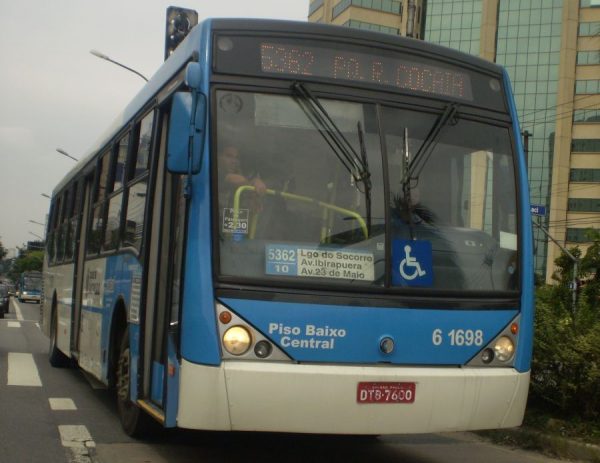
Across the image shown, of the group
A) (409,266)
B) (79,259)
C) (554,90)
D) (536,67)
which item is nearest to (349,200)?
(409,266)

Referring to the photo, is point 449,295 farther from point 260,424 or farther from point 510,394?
point 260,424

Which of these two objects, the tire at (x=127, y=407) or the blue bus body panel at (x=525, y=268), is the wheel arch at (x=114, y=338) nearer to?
the tire at (x=127, y=407)

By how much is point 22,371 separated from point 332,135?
8.93 m

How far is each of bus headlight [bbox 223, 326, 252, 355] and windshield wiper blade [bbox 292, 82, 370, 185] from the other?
1.27 m

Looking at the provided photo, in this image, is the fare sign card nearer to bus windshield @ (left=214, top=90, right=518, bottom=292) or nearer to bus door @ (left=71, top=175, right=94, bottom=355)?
bus windshield @ (left=214, top=90, right=518, bottom=292)

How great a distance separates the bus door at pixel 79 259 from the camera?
10.9 metres

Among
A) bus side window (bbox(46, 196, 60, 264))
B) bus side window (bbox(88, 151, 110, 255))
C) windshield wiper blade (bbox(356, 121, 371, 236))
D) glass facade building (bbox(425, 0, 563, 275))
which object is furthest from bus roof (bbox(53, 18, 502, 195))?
glass facade building (bbox(425, 0, 563, 275))

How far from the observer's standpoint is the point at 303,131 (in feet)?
19.6

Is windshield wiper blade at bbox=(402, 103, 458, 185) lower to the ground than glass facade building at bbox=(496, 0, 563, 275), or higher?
lower

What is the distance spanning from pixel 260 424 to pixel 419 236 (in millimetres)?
1639

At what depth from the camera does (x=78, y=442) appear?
7.74 meters

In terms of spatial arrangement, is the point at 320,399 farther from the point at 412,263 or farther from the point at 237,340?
the point at 412,263

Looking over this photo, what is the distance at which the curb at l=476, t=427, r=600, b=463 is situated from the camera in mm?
7820

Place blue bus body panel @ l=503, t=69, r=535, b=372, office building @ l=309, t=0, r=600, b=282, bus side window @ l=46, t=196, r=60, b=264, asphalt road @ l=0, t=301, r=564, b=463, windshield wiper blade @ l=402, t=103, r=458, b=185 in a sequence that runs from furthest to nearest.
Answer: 1. office building @ l=309, t=0, r=600, b=282
2. bus side window @ l=46, t=196, r=60, b=264
3. asphalt road @ l=0, t=301, r=564, b=463
4. blue bus body panel @ l=503, t=69, r=535, b=372
5. windshield wiper blade @ l=402, t=103, r=458, b=185
